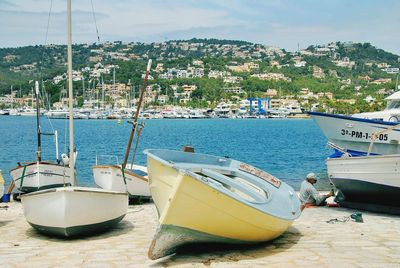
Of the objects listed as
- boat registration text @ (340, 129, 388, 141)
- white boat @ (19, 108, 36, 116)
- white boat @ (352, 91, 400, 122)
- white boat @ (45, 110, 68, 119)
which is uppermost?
white boat @ (352, 91, 400, 122)

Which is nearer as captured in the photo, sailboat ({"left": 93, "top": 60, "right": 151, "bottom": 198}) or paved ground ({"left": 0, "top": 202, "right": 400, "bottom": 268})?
paved ground ({"left": 0, "top": 202, "right": 400, "bottom": 268})

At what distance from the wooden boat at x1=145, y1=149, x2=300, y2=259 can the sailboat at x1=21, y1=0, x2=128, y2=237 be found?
163 cm

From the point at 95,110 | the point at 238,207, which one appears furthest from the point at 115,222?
the point at 95,110

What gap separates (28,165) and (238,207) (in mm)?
10132

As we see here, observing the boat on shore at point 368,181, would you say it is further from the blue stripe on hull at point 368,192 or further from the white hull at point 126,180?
the white hull at point 126,180

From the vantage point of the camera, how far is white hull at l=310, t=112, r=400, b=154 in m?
19.4

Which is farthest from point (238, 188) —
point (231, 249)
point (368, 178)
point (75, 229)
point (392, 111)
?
point (392, 111)

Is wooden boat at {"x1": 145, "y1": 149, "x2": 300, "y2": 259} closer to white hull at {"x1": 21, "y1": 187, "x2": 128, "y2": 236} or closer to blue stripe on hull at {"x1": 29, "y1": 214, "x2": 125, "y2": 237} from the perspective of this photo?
white hull at {"x1": 21, "y1": 187, "x2": 128, "y2": 236}

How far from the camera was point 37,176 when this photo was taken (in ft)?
53.5

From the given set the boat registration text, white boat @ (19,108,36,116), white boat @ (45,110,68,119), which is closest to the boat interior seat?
the boat registration text

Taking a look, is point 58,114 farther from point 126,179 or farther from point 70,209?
point 70,209

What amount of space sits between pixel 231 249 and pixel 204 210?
4.38ft

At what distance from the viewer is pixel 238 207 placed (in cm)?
812

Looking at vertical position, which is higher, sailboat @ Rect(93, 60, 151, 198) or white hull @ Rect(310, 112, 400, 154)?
white hull @ Rect(310, 112, 400, 154)
